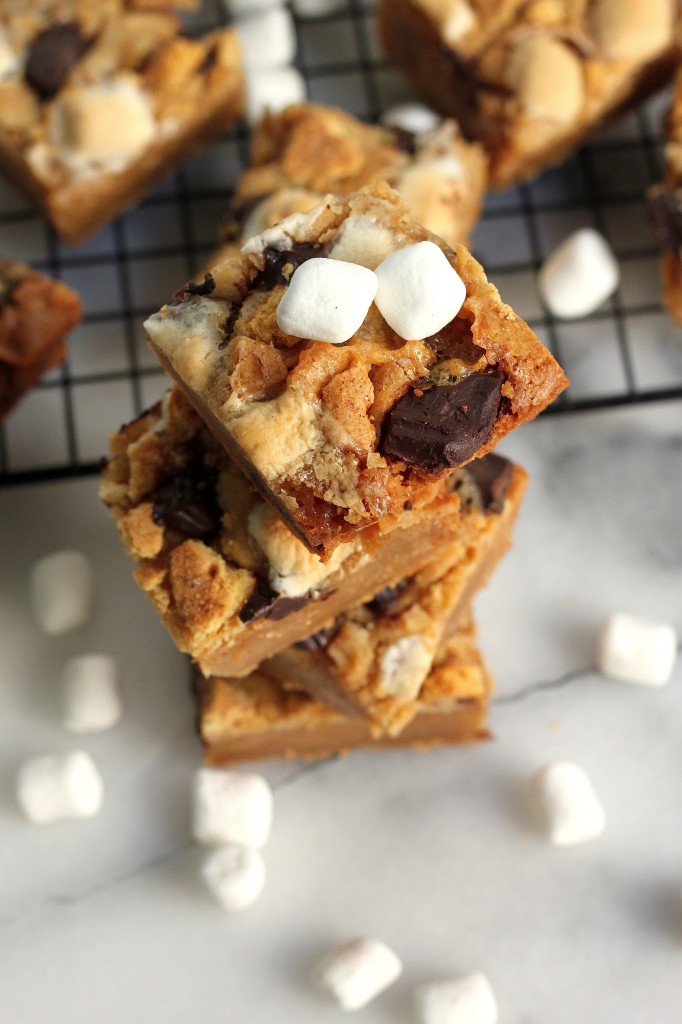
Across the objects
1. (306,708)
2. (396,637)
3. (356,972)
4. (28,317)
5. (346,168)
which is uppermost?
(346,168)

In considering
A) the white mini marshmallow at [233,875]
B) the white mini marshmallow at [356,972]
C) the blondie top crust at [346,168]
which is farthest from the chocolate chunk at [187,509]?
the white mini marshmallow at [356,972]

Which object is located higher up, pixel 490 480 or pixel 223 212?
pixel 223 212

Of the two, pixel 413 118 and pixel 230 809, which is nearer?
pixel 230 809

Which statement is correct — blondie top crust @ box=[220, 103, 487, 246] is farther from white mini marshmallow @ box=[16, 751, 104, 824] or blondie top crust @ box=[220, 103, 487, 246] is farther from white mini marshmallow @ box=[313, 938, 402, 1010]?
white mini marshmallow @ box=[313, 938, 402, 1010]

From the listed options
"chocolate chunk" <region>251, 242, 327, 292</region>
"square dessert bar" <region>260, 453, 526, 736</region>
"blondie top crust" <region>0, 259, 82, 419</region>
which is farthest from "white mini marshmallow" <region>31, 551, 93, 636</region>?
"chocolate chunk" <region>251, 242, 327, 292</region>

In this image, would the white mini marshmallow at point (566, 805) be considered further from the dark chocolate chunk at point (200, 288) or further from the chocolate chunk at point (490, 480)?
the dark chocolate chunk at point (200, 288)

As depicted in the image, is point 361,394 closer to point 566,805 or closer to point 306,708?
point 306,708

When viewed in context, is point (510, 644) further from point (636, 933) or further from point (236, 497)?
point (236, 497)

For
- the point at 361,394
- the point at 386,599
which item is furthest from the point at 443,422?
the point at 386,599
